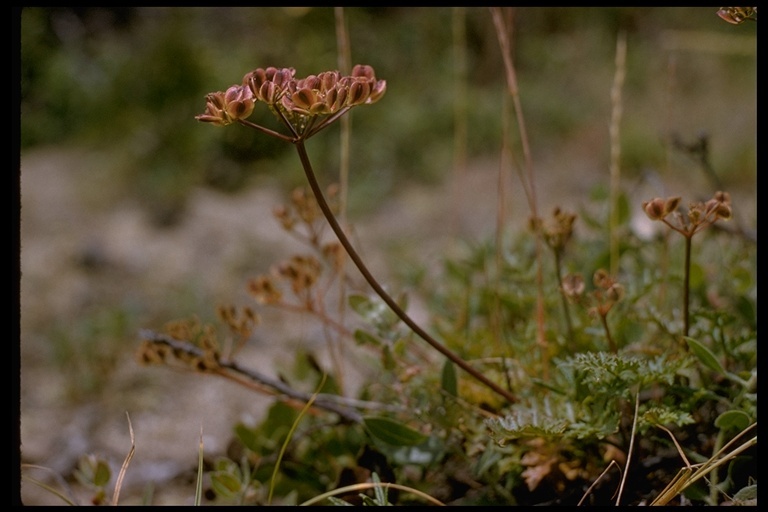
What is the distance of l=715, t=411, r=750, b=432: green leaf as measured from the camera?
0.90m

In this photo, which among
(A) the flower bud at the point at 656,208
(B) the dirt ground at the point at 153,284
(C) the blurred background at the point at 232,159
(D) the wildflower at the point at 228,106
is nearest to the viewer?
(D) the wildflower at the point at 228,106

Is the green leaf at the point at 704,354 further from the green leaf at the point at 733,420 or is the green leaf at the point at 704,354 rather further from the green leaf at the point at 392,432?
the green leaf at the point at 392,432

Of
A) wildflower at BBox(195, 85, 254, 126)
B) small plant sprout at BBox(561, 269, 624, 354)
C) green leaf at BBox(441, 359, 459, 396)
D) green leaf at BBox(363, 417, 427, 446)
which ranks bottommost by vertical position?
green leaf at BBox(363, 417, 427, 446)

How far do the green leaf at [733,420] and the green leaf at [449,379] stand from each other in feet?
1.21

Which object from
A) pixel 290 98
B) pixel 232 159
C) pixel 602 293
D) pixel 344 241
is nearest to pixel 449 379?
pixel 602 293

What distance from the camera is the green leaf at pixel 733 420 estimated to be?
905 mm

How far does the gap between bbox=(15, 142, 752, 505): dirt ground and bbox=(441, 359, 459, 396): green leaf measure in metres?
0.57

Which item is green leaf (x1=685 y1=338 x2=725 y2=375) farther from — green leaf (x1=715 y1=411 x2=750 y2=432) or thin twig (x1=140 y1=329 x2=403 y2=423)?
thin twig (x1=140 y1=329 x2=403 y2=423)

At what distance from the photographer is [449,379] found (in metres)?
1.09

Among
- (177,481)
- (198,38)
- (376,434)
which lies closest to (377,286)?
(376,434)

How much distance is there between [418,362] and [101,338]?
44.8 inches

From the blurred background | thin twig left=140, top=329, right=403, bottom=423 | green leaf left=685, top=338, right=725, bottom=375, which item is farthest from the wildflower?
the blurred background

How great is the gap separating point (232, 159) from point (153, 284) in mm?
880

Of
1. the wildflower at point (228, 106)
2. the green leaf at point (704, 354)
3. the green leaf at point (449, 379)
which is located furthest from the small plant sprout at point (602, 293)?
the wildflower at point (228, 106)
